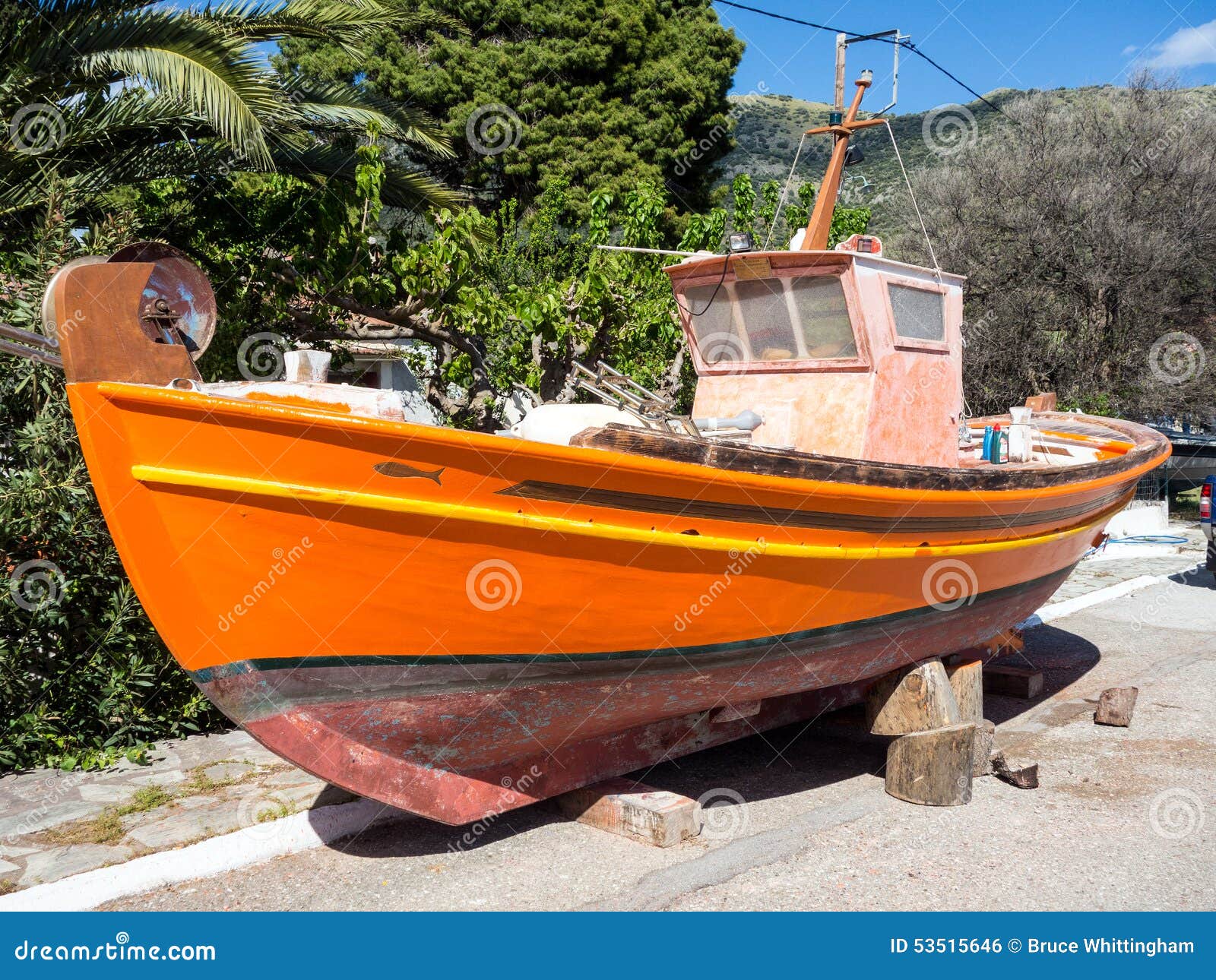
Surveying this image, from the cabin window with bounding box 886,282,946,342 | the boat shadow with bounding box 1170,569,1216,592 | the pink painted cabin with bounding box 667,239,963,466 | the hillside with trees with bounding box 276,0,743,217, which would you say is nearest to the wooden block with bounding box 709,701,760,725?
the pink painted cabin with bounding box 667,239,963,466

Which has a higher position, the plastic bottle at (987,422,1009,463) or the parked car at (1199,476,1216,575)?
the plastic bottle at (987,422,1009,463)

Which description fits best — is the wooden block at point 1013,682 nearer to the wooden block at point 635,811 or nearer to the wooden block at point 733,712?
the wooden block at point 733,712

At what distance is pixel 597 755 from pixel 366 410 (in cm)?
198

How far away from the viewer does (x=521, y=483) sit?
3.58 m

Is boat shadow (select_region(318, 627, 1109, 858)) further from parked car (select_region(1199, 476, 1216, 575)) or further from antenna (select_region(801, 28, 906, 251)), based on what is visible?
parked car (select_region(1199, 476, 1216, 575))

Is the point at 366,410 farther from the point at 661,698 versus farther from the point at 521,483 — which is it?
the point at 661,698

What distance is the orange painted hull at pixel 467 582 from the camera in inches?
133

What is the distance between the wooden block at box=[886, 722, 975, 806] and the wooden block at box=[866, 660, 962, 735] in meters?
0.07

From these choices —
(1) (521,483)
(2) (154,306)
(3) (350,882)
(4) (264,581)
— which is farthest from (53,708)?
(1) (521,483)

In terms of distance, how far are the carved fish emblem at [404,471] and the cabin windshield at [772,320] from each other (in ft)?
8.50

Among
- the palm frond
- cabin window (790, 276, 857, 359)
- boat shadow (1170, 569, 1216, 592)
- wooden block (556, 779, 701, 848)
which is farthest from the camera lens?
boat shadow (1170, 569, 1216, 592)

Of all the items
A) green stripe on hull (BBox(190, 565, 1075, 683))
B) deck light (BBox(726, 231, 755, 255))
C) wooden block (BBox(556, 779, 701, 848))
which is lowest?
wooden block (BBox(556, 779, 701, 848))

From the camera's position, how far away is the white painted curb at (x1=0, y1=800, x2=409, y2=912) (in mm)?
3699

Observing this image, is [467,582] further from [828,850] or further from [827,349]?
[827,349]
